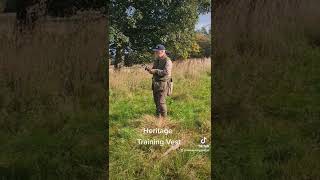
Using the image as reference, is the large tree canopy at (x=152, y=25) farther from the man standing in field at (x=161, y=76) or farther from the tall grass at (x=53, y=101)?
the tall grass at (x=53, y=101)

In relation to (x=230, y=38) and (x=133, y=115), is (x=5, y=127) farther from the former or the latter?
(x=230, y=38)

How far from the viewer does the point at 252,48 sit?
8602 millimetres

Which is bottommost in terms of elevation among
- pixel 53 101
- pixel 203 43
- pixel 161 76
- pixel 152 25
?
pixel 53 101

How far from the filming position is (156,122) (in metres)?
7.78

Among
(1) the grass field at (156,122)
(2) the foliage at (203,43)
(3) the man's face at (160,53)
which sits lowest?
(1) the grass field at (156,122)

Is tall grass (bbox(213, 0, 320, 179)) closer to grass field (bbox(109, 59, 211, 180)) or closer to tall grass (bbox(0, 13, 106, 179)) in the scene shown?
grass field (bbox(109, 59, 211, 180))

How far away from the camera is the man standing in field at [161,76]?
7.75m

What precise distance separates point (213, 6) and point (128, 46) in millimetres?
1380

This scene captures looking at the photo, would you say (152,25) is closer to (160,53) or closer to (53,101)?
(160,53)

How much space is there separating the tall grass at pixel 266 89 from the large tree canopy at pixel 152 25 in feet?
2.29

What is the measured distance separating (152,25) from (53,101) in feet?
5.71

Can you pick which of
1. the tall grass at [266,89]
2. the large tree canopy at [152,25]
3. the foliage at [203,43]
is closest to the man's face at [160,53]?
the large tree canopy at [152,25]

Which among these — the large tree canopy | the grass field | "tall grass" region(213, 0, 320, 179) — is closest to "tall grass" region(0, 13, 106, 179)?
the grass field

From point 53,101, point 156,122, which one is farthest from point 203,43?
point 53,101
